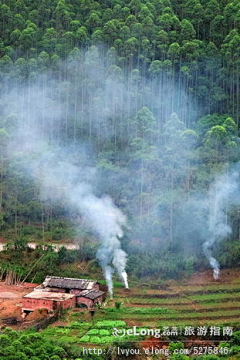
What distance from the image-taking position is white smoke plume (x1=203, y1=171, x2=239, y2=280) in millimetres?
32750

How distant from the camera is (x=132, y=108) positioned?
43.9 metres

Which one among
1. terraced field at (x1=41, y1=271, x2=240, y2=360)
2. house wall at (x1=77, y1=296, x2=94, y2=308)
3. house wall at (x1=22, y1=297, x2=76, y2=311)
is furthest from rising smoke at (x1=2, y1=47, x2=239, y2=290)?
house wall at (x1=22, y1=297, x2=76, y2=311)

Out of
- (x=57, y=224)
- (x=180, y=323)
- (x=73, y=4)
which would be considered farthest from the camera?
(x=73, y=4)

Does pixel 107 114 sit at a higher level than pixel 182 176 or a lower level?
higher

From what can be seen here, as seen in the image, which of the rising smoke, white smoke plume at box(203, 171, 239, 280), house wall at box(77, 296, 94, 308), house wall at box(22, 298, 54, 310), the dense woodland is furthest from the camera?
the dense woodland

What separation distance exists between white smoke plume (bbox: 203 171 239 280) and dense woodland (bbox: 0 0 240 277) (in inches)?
16.2

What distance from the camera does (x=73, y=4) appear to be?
52188 mm

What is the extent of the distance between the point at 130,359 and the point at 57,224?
14.9 meters

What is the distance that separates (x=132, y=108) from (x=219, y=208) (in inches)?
471

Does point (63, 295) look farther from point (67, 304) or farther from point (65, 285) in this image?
point (65, 285)

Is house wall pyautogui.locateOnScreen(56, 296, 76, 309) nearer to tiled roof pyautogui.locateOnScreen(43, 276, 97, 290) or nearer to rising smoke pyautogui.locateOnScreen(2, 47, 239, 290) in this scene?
tiled roof pyautogui.locateOnScreen(43, 276, 97, 290)

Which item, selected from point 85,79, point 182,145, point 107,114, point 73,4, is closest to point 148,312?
point 182,145

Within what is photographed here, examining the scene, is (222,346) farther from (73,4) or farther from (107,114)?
(73,4)

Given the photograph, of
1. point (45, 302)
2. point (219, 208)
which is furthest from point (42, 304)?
point (219, 208)
